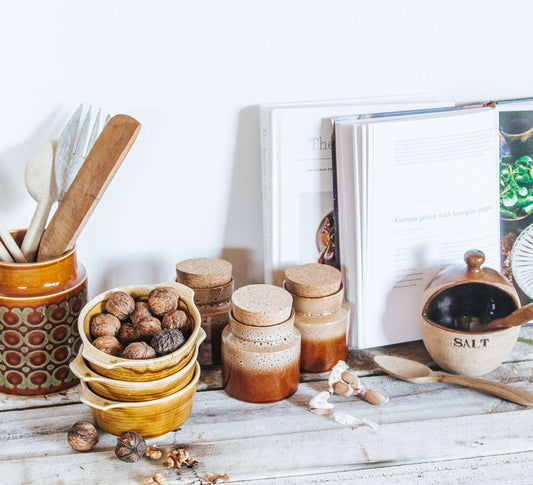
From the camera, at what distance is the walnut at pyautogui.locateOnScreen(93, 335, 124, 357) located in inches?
26.7

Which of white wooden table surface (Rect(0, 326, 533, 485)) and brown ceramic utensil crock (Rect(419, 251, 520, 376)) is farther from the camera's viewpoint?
brown ceramic utensil crock (Rect(419, 251, 520, 376))

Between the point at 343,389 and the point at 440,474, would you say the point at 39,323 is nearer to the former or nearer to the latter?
the point at 343,389

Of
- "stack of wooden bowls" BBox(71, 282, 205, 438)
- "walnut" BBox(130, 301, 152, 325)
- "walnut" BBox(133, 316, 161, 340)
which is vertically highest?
"walnut" BBox(130, 301, 152, 325)

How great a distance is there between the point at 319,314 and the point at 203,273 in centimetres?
17

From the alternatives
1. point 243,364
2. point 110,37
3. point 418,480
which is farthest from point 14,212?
point 418,480

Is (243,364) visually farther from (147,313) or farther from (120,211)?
(120,211)

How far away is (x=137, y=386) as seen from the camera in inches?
26.1

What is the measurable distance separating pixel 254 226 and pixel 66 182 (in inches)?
11.1

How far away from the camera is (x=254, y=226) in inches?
35.9

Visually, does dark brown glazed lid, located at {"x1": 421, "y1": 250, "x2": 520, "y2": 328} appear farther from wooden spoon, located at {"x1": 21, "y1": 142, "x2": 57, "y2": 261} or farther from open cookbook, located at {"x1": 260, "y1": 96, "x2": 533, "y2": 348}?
wooden spoon, located at {"x1": 21, "y1": 142, "x2": 57, "y2": 261}

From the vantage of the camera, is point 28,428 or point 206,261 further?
point 206,261

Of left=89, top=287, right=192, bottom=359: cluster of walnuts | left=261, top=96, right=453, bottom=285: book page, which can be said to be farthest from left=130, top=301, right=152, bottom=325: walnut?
left=261, top=96, right=453, bottom=285: book page

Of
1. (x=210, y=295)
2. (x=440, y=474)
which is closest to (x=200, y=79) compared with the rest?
(x=210, y=295)

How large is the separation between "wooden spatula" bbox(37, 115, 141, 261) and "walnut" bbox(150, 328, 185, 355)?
0.17 m
